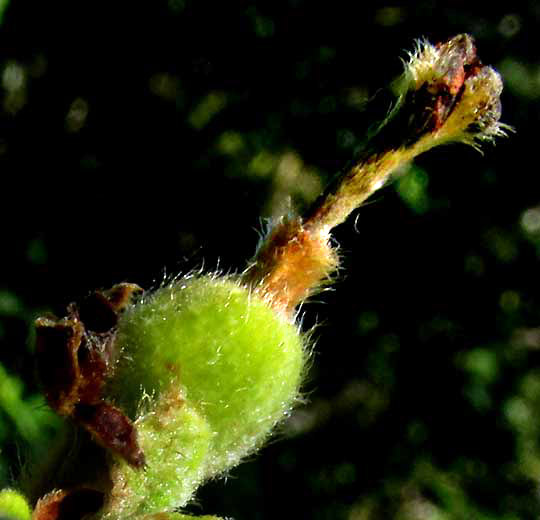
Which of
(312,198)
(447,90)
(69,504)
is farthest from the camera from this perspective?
(312,198)

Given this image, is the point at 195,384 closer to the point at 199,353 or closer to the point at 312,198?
the point at 199,353

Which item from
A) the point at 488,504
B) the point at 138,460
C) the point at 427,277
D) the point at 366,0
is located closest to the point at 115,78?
the point at 366,0

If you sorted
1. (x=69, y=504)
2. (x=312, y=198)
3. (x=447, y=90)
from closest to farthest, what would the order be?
(x=69, y=504), (x=447, y=90), (x=312, y=198)

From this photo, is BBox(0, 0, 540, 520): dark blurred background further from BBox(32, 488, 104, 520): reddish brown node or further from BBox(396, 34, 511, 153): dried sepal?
BBox(32, 488, 104, 520): reddish brown node

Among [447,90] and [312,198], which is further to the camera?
[312,198]

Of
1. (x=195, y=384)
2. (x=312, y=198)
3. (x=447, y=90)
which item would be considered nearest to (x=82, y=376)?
(x=195, y=384)

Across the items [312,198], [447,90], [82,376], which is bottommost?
[312,198]

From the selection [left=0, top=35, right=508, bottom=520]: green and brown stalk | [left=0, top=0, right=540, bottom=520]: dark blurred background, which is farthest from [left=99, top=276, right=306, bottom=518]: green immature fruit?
[left=0, top=0, right=540, bottom=520]: dark blurred background
